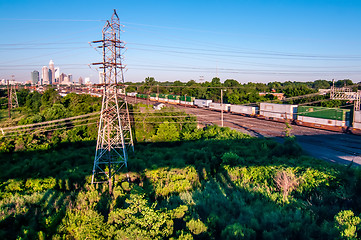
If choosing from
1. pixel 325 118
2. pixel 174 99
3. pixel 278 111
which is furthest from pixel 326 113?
pixel 174 99

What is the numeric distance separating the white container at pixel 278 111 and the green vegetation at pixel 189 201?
17.6 m

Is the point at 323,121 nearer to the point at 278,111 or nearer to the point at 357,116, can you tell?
the point at 357,116

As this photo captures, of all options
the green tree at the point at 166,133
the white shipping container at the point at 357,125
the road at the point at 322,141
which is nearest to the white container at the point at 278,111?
the road at the point at 322,141

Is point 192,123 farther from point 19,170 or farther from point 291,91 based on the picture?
point 291,91

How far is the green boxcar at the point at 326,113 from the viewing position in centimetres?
2755

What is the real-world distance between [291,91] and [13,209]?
64.3 metres

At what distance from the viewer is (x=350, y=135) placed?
85.0 feet

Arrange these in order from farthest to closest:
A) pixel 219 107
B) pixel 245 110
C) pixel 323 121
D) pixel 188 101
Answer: pixel 188 101, pixel 219 107, pixel 245 110, pixel 323 121

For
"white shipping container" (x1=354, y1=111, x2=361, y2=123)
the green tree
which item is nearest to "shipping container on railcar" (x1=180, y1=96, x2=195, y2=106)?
the green tree

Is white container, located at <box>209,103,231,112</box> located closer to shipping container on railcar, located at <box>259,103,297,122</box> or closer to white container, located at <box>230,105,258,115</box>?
white container, located at <box>230,105,258,115</box>

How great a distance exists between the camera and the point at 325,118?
97.1 feet

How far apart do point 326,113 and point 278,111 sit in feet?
24.6

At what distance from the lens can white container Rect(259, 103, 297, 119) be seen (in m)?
34.7

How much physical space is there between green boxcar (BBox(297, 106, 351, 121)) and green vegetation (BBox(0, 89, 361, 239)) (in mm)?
14004
